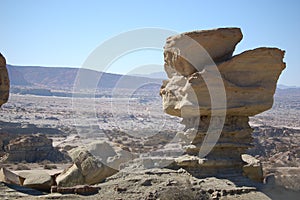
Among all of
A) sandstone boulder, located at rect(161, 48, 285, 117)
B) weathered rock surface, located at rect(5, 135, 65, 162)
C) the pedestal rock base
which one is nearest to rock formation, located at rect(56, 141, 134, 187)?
the pedestal rock base

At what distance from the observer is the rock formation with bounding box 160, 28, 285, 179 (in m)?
13.9

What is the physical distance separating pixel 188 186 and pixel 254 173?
3549mm

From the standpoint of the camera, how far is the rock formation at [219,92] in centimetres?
1388

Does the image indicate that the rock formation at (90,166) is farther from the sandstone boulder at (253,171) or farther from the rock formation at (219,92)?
the sandstone boulder at (253,171)

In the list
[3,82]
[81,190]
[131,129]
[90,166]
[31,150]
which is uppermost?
[3,82]

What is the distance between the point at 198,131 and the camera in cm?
1425

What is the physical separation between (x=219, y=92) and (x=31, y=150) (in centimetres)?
1959

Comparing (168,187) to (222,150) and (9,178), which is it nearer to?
(222,150)

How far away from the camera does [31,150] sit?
99.7 ft

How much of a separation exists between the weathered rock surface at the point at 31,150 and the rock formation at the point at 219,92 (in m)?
17.9

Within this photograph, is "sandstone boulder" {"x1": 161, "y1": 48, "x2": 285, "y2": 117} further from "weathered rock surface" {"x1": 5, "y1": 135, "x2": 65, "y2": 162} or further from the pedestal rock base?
"weathered rock surface" {"x1": 5, "y1": 135, "x2": 65, "y2": 162}

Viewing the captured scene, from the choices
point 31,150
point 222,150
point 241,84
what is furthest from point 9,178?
point 31,150

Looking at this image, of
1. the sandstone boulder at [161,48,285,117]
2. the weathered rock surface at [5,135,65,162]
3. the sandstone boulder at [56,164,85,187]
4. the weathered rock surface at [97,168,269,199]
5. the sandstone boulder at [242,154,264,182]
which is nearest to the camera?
the weathered rock surface at [97,168,269,199]

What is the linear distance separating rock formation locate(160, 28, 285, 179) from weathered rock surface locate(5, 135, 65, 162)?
1792 cm
